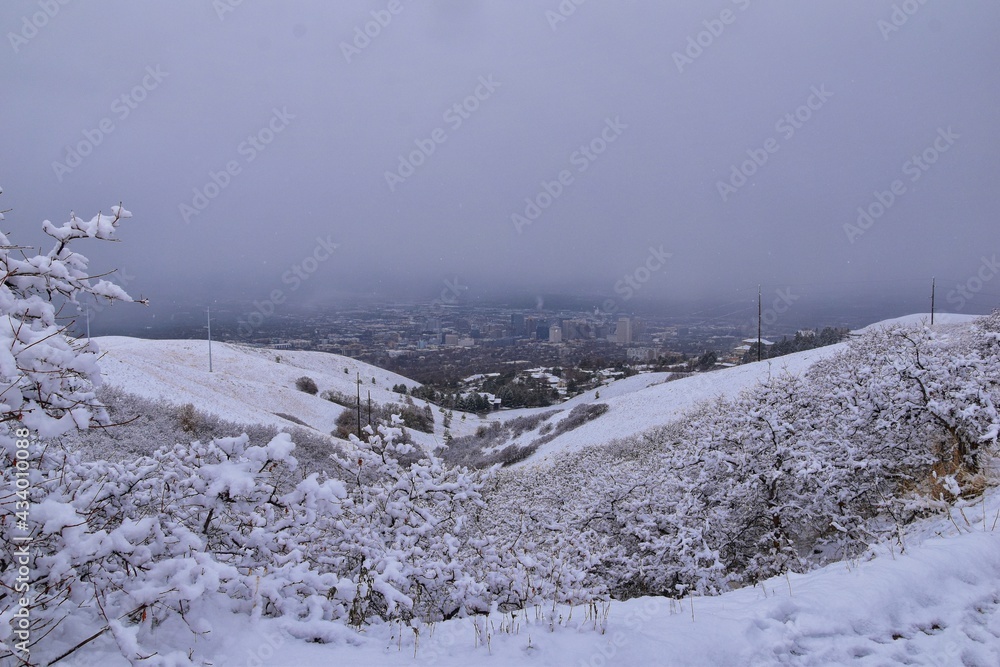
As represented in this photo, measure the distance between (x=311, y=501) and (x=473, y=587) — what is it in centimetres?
171

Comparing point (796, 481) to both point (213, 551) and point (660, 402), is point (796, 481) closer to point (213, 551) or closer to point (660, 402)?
point (213, 551)

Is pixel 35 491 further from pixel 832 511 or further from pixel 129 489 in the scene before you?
pixel 832 511

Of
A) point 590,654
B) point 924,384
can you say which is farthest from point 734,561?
point 590,654

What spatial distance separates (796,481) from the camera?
754 cm

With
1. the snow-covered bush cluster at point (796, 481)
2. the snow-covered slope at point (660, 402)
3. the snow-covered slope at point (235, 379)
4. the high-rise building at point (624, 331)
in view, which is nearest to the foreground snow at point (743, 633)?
the snow-covered bush cluster at point (796, 481)

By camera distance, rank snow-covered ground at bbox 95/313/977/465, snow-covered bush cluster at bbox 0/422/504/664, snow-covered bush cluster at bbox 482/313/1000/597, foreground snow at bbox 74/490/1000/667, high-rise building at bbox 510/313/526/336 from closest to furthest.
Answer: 1. snow-covered bush cluster at bbox 0/422/504/664
2. foreground snow at bbox 74/490/1000/667
3. snow-covered bush cluster at bbox 482/313/1000/597
4. snow-covered ground at bbox 95/313/977/465
5. high-rise building at bbox 510/313/526/336

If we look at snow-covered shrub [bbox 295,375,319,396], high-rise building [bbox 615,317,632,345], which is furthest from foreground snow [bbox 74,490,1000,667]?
high-rise building [bbox 615,317,632,345]

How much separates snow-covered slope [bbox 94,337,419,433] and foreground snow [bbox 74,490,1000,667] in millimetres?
13698

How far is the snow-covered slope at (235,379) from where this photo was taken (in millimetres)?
21641

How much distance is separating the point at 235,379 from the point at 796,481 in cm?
3211

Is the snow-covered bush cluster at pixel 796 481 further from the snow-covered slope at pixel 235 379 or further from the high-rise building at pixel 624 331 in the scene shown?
the high-rise building at pixel 624 331

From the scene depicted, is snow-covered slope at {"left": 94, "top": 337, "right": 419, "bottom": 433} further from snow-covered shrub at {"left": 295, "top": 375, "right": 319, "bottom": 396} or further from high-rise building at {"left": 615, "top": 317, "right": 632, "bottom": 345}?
high-rise building at {"left": 615, "top": 317, "right": 632, "bottom": 345}

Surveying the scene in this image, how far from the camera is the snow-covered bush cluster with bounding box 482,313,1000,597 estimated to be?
263 inches

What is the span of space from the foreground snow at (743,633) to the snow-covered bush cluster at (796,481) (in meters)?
2.26
